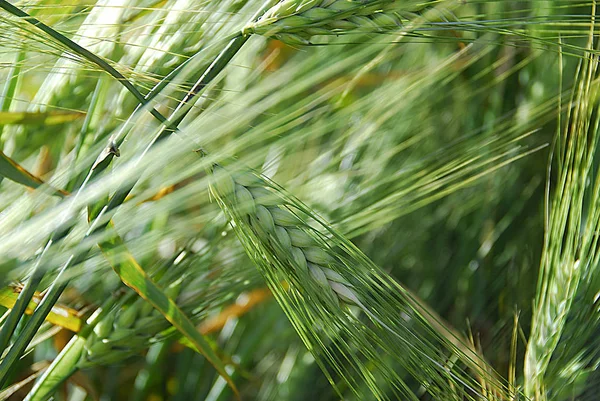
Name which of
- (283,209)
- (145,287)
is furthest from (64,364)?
(283,209)

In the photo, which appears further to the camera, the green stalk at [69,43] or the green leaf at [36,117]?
the green leaf at [36,117]

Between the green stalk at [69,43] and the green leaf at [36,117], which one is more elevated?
the green stalk at [69,43]

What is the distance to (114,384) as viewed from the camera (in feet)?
1.86

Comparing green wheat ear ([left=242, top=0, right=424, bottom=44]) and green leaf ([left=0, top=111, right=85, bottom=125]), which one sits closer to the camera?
green wheat ear ([left=242, top=0, right=424, bottom=44])

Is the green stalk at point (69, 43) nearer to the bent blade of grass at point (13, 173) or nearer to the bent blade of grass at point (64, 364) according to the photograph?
the bent blade of grass at point (13, 173)

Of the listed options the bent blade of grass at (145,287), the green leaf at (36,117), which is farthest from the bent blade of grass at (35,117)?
the bent blade of grass at (145,287)

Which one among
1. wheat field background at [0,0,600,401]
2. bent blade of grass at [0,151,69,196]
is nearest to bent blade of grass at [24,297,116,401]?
wheat field background at [0,0,600,401]

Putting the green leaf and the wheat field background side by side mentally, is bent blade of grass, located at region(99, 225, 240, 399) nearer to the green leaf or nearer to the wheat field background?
the wheat field background

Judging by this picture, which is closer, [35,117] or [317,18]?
[317,18]

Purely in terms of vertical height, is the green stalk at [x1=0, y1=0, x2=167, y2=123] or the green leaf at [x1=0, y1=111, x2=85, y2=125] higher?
the green stalk at [x1=0, y1=0, x2=167, y2=123]

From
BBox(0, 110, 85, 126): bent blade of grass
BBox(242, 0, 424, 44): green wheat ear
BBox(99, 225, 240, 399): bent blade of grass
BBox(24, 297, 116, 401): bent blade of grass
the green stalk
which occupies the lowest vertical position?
BBox(24, 297, 116, 401): bent blade of grass

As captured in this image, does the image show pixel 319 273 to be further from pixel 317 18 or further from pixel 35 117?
pixel 35 117

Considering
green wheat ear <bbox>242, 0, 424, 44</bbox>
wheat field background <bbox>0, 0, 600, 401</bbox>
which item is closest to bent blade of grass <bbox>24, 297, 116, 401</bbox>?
wheat field background <bbox>0, 0, 600, 401</bbox>

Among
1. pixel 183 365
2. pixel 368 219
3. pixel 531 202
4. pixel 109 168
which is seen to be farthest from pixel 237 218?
pixel 531 202
